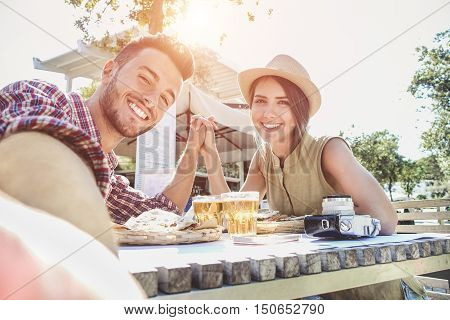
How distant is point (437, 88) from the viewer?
336cm

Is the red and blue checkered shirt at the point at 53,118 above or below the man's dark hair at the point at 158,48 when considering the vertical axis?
below

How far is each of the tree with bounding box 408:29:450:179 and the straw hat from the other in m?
1.02

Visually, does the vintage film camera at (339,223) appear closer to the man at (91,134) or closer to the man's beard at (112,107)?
the man at (91,134)

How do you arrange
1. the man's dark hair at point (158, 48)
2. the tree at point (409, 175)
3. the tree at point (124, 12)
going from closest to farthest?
the man's dark hair at point (158, 48)
the tree at point (124, 12)
the tree at point (409, 175)

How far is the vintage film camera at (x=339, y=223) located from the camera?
101 centimetres

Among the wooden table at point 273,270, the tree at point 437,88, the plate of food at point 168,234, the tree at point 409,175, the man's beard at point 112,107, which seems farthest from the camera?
the tree at point 409,175

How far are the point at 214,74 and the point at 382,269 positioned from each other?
8462 millimetres

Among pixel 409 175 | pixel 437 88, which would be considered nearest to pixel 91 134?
pixel 437 88

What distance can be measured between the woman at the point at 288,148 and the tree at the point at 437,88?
3.84 feet

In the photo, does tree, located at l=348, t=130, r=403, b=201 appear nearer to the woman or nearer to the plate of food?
the woman

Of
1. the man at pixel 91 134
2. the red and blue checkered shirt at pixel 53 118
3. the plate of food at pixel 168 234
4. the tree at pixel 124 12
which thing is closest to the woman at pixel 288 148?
the man at pixel 91 134

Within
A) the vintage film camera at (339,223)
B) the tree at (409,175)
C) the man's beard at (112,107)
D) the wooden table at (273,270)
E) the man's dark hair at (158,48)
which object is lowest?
the wooden table at (273,270)

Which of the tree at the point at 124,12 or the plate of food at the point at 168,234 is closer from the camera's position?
the plate of food at the point at 168,234

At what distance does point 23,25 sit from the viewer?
7.31 feet
